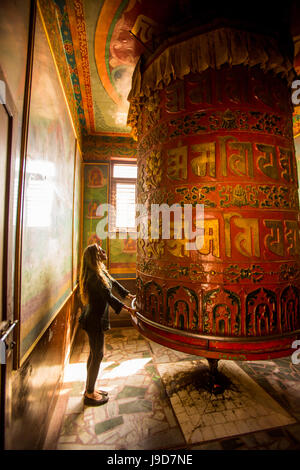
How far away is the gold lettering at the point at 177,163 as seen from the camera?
2105 millimetres

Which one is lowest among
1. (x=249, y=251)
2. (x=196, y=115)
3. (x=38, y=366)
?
(x=38, y=366)

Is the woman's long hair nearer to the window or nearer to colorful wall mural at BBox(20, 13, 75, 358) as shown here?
colorful wall mural at BBox(20, 13, 75, 358)

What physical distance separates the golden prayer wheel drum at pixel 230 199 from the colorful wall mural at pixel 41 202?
109 centimetres

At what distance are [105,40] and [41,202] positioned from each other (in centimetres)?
226

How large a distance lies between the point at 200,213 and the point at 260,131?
3.08ft

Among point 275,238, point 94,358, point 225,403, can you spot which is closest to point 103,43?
point 275,238

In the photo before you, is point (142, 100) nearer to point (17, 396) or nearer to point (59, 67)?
point (59, 67)

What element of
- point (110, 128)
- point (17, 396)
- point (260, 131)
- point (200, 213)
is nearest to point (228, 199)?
point (200, 213)

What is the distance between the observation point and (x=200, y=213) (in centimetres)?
200

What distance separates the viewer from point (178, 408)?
8.11ft

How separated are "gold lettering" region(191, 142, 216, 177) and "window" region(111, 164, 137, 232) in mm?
3552

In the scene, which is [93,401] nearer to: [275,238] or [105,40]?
[275,238]

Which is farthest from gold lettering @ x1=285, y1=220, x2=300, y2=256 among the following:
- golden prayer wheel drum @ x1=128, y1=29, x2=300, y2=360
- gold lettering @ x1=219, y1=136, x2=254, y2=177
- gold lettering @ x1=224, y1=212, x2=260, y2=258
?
gold lettering @ x1=219, y1=136, x2=254, y2=177

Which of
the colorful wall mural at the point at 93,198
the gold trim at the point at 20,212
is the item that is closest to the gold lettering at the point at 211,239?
the gold trim at the point at 20,212
